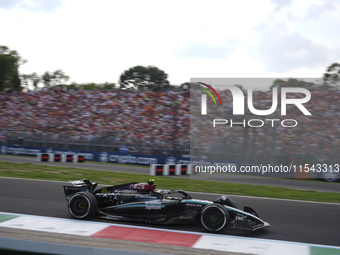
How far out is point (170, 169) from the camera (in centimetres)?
1398

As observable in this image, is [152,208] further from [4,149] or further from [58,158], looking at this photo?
[4,149]

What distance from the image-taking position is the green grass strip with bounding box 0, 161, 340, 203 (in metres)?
10.2

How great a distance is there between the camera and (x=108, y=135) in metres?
19.6

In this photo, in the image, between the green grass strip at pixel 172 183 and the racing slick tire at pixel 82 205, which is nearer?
the racing slick tire at pixel 82 205

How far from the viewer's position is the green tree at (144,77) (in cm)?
5166

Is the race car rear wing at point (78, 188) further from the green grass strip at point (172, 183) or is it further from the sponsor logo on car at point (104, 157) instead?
the sponsor logo on car at point (104, 157)

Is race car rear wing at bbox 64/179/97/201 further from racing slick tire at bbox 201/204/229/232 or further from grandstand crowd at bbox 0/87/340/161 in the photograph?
grandstand crowd at bbox 0/87/340/161

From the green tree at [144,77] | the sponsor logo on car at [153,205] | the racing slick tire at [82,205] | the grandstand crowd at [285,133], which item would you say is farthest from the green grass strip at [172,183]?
the green tree at [144,77]

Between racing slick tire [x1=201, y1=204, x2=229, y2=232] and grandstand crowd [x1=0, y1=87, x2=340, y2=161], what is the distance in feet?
32.3

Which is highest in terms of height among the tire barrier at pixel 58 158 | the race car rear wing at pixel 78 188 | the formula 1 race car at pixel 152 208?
the tire barrier at pixel 58 158

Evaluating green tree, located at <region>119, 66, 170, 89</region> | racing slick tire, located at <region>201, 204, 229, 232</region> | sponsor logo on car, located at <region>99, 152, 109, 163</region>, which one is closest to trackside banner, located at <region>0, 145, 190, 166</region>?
sponsor logo on car, located at <region>99, 152, 109, 163</region>

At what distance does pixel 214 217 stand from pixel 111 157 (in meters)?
13.6

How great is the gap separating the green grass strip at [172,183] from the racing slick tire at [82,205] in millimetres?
4387

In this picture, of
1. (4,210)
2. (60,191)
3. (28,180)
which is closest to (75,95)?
(28,180)
